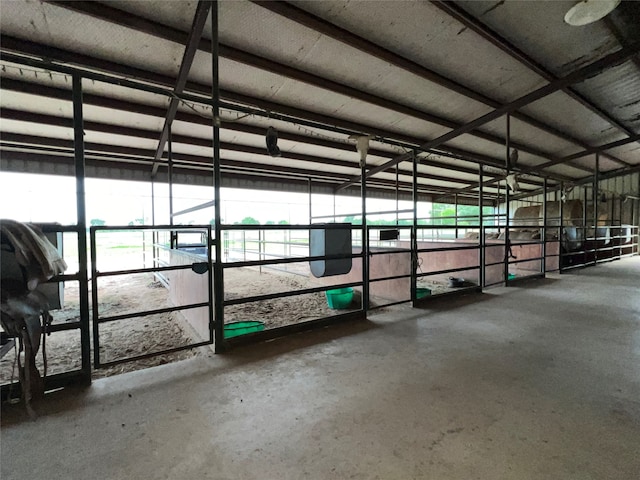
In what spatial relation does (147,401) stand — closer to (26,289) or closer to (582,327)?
(26,289)

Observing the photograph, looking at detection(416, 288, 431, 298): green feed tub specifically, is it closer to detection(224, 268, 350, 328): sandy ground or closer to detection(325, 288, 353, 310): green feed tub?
detection(325, 288, 353, 310): green feed tub

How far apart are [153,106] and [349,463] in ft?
14.2

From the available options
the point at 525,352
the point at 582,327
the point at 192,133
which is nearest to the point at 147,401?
the point at 525,352

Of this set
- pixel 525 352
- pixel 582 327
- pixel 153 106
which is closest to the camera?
pixel 525 352

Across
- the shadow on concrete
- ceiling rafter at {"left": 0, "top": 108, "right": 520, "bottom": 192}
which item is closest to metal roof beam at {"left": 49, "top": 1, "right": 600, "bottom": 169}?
ceiling rafter at {"left": 0, "top": 108, "right": 520, "bottom": 192}

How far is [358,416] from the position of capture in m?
1.44

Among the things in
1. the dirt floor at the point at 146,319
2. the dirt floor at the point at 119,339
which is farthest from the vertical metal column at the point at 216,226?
the dirt floor at the point at 119,339

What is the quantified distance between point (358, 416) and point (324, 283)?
4040 mm

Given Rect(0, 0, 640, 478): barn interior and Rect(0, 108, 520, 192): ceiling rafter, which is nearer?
Rect(0, 0, 640, 478): barn interior

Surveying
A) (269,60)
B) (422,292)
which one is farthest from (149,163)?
(422,292)

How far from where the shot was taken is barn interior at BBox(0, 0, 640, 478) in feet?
4.17

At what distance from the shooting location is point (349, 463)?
1.14 metres

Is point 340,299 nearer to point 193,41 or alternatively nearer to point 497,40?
point 193,41

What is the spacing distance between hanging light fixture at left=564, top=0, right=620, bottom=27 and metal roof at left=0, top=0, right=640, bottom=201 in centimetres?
26
